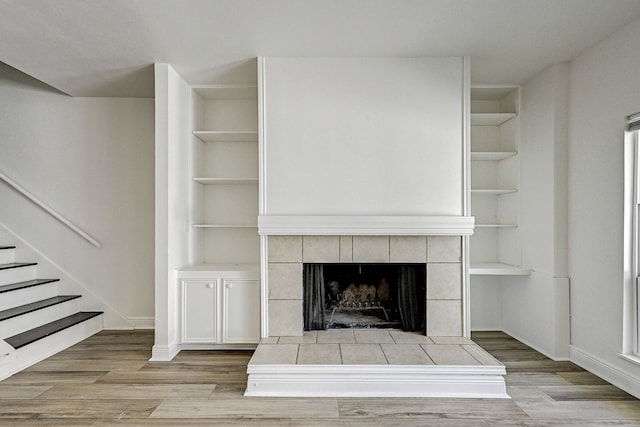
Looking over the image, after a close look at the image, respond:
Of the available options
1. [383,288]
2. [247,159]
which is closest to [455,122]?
[383,288]

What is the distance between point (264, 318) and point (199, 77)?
7.17 feet

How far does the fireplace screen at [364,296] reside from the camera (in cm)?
342

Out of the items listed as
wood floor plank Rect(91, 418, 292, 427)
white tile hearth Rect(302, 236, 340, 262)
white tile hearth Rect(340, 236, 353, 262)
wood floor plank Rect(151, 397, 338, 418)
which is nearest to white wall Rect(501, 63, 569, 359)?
white tile hearth Rect(340, 236, 353, 262)

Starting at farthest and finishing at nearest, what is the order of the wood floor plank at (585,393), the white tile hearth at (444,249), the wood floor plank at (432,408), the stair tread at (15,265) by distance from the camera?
the stair tread at (15,265) → the white tile hearth at (444,249) → the wood floor plank at (585,393) → the wood floor plank at (432,408)

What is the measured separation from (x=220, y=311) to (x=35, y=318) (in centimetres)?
164

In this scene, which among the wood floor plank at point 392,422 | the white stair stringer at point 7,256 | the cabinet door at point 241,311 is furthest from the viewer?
the white stair stringer at point 7,256

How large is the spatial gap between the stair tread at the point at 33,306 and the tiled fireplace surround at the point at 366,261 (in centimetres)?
207

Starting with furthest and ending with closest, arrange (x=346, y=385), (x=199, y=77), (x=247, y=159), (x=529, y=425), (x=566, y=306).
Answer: (x=247, y=159), (x=199, y=77), (x=566, y=306), (x=346, y=385), (x=529, y=425)

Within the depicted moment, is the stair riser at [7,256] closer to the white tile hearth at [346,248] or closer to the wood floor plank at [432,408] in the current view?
the white tile hearth at [346,248]

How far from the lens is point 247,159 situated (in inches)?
156

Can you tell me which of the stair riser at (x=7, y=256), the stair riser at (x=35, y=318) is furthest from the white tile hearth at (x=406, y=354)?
the stair riser at (x=7, y=256)

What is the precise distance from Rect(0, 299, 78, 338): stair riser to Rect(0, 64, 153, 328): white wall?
0.97ft

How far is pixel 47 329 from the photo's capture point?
3.40 m

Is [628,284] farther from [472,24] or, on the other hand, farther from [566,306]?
[472,24]
